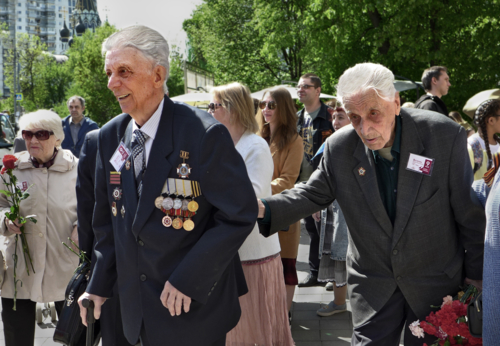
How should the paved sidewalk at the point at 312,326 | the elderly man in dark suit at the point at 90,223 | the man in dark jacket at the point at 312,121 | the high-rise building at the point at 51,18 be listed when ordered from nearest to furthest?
the elderly man in dark suit at the point at 90,223 < the paved sidewalk at the point at 312,326 < the man in dark jacket at the point at 312,121 < the high-rise building at the point at 51,18

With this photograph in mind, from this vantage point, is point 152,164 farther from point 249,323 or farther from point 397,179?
point 249,323

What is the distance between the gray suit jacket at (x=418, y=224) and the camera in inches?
104

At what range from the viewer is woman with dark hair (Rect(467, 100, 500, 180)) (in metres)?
4.93

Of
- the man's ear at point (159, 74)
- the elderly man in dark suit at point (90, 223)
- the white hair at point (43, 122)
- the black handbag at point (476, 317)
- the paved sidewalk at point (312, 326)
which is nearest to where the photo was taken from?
the black handbag at point (476, 317)

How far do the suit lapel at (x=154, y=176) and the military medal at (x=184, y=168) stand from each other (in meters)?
0.04

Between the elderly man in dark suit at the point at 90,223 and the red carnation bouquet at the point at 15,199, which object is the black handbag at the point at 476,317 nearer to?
the elderly man in dark suit at the point at 90,223

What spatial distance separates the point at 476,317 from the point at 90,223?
1888mm

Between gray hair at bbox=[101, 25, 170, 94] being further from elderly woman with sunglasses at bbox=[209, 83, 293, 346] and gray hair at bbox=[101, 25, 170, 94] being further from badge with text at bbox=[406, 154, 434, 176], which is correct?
elderly woman with sunglasses at bbox=[209, 83, 293, 346]

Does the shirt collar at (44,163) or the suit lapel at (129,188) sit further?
the shirt collar at (44,163)

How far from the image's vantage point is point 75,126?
9.95 metres

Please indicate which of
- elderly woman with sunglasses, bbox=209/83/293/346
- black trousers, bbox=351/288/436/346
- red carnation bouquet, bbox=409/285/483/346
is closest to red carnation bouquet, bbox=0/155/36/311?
elderly woman with sunglasses, bbox=209/83/293/346

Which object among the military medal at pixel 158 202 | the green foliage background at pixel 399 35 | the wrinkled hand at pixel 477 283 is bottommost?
the wrinkled hand at pixel 477 283

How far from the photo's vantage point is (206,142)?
248 centimetres

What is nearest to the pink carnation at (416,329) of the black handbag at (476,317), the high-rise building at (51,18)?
the black handbag at (476,317)
